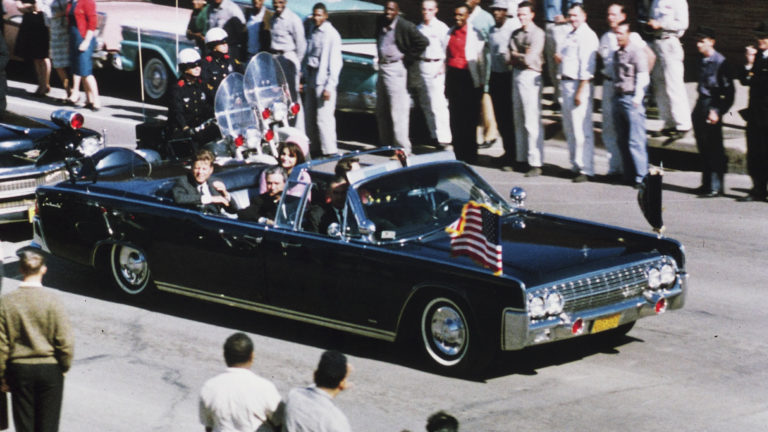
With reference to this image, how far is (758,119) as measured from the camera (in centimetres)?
1534

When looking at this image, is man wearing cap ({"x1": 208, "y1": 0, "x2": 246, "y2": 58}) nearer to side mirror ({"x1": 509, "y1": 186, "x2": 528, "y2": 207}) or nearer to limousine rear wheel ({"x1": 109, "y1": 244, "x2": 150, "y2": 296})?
limousine rear wheel ({"x1": 109, "y1": 244, "x2": 150, "y2": 296})

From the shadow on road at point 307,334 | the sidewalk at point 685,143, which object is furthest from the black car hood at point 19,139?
the sidewalk at point 685,143

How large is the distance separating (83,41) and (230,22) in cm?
298

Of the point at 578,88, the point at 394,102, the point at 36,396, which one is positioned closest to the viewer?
the point at 36,396

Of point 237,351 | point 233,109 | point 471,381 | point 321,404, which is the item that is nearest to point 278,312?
point 471,381

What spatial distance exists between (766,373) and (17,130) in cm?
861

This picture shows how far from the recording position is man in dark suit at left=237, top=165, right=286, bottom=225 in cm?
1092

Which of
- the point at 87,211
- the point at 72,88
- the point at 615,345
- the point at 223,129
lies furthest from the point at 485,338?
the point at 72,88

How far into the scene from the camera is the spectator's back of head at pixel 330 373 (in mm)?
6359

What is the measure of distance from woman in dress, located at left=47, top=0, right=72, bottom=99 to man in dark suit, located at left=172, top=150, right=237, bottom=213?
11032 millimetres

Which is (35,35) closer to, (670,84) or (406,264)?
(670,84)

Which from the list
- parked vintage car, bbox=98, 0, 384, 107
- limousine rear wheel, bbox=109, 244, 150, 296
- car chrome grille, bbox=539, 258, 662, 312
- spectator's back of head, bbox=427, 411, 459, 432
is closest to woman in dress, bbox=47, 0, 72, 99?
parked vintage car, bbox=98, 0, 384, 107

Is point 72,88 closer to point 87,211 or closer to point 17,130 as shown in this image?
point 17,130

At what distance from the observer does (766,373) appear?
9555mm
